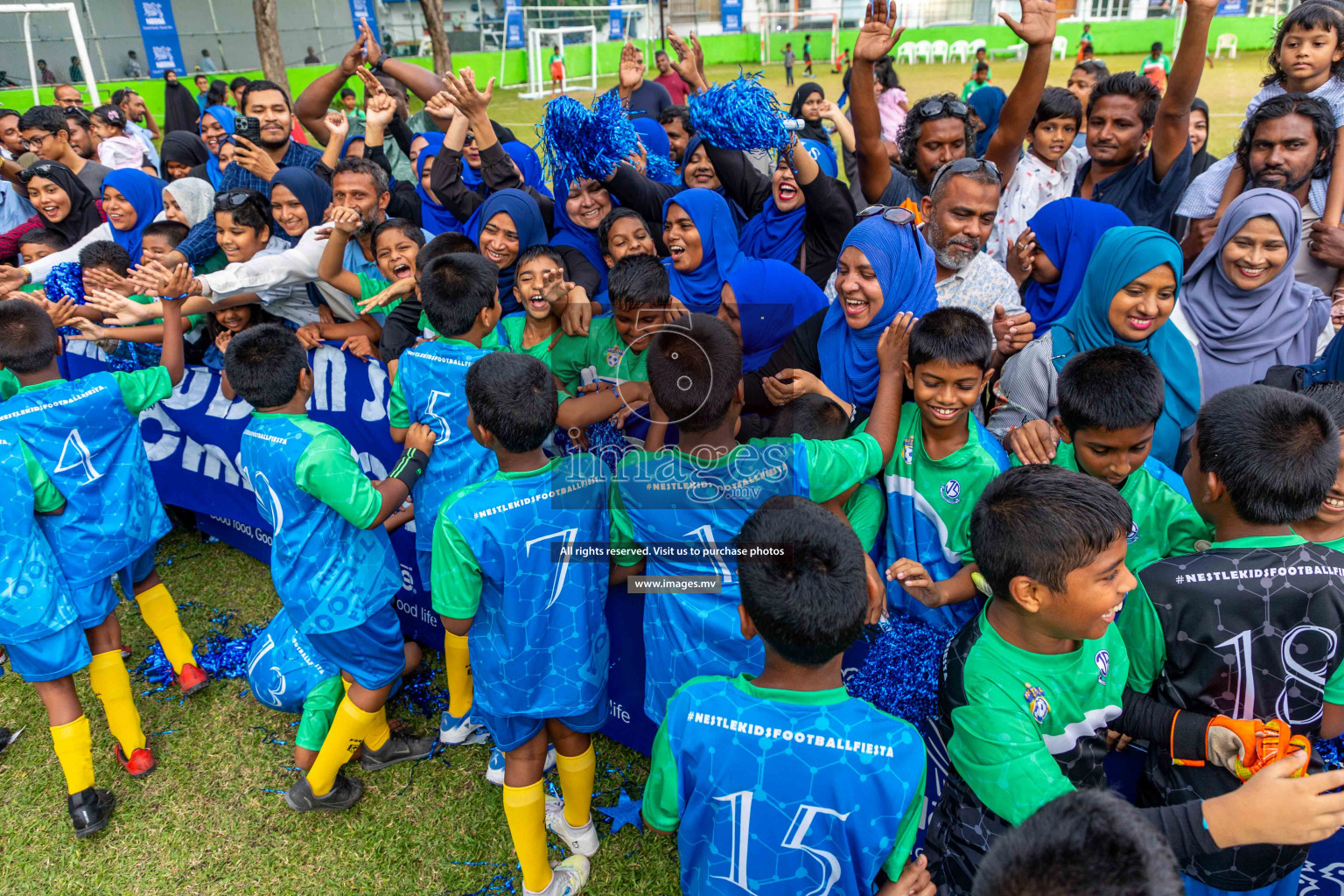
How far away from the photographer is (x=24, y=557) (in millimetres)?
3080

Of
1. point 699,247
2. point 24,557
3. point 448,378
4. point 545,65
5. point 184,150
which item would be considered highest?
point 545,65

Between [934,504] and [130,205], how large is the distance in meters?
5.86

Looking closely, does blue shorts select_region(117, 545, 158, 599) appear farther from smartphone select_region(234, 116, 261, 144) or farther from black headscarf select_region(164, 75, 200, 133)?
black headscarf select_region(164, 75, 200, 133)

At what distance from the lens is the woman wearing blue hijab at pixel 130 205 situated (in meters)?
5.47

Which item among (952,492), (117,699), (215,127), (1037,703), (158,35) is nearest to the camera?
(1037,703)

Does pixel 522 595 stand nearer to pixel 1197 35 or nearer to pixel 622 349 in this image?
pixel 622 349

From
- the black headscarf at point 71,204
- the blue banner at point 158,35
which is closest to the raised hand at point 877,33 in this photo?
the black headscarf at point 71,204

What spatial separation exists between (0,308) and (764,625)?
3.35m

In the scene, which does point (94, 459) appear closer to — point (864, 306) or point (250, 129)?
point (864, 306)

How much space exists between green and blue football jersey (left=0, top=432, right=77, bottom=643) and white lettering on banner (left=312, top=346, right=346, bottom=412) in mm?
1207

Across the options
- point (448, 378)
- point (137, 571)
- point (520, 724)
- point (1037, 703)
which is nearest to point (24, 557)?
point (137, 571)

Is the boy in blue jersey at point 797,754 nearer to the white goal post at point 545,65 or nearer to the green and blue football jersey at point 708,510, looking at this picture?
the green and blue football jersey at point 708,510

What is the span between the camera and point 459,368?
10.3ft

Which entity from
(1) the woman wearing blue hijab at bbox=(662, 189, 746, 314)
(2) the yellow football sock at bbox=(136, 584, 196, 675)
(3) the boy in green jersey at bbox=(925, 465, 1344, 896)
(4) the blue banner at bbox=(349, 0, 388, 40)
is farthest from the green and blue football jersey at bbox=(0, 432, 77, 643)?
(4) the blue banner at bbox=(349, 0, 388, 40)
